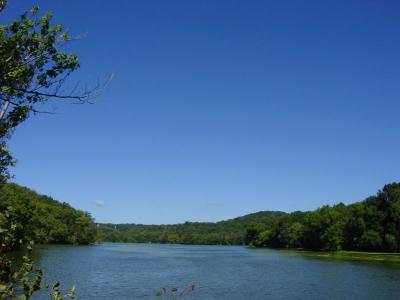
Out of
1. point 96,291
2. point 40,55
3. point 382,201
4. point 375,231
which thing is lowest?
point 96,291

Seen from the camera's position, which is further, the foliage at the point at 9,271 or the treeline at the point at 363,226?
the treeline at the point at 363,226

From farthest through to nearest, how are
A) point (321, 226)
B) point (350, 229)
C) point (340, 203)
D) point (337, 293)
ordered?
1. point (340, 203)
2. point (321, 226)
3. point (350, 229)
4. point (337, 293)

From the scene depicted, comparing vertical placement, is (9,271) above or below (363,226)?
below

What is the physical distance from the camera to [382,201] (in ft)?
433

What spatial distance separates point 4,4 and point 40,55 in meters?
1.38

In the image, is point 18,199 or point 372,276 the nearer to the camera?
point 372,276

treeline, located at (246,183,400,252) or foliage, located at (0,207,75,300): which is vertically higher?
treeline, located at (246,183,400,252)

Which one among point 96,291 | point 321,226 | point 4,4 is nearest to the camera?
point 4,4

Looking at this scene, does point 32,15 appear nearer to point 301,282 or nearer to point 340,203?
point 301,282

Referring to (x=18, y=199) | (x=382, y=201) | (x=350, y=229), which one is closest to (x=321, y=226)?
(x=350, y=229)

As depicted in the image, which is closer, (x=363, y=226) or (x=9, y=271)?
(x=9, y=271)

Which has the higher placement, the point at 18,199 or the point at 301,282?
the point at 18,199

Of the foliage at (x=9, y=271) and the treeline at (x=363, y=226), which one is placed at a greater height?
the treeline at (x=363, y=226)

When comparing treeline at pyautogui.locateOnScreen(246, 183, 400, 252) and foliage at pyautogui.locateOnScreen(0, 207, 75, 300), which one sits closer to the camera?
Answer: foliage at pyautogui.locateOnScreen(0, 207, 75, 300)
